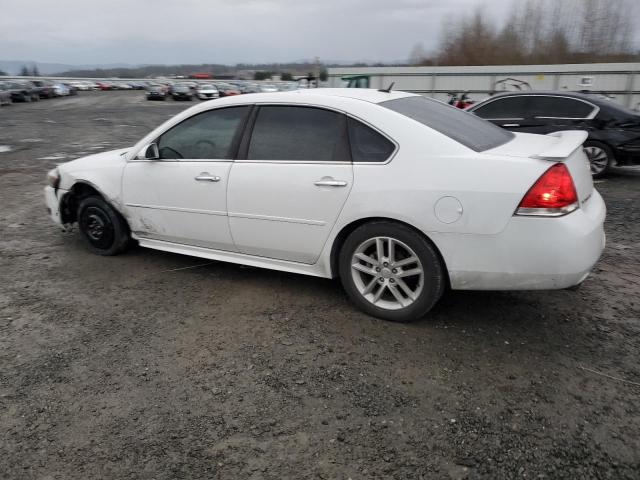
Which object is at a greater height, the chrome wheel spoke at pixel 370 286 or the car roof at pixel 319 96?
the car roof at pixel 319 96

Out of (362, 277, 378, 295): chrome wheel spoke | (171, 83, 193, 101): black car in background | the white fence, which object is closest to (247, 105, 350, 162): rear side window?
(362, 277, 378, 295): chrome wheel spoke

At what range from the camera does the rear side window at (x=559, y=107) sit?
8.12 m

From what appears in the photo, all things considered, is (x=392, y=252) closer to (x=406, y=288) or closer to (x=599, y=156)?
(x=406, y=288)

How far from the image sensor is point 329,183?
346 cm

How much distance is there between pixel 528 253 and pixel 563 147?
82 centimetres

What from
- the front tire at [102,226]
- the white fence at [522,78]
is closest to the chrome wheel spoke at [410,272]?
the front tire at [102,226]

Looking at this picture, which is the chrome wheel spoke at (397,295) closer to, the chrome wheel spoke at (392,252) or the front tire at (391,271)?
the front tire at (391,271)

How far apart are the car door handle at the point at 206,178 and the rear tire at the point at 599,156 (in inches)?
262

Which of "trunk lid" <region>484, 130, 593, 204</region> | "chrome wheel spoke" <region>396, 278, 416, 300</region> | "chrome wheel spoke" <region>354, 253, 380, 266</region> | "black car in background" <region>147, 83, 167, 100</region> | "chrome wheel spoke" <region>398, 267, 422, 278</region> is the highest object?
"trunk lid" <region>484, 130, 593, 204</region>

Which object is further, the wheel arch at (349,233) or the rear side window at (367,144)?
the rear side window at (367,144)

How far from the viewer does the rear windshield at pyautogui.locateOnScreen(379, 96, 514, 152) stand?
11.2ft

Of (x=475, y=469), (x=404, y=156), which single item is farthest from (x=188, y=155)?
(x=475, y=469)

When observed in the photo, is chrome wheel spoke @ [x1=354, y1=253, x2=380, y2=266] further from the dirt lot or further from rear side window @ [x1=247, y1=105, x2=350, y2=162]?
rear side window @ [x1=247, y1=105, x2=350, y2=162]

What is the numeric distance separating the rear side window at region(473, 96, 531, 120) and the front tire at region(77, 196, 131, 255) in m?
6.54
